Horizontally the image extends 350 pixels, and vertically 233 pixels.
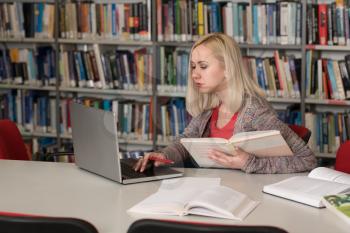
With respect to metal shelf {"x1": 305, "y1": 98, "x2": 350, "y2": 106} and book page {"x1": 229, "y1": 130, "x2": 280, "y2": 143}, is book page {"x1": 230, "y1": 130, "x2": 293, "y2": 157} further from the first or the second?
metal shelf {"x1": 305, "y1": 98, "x2": 350, "y2": 106}

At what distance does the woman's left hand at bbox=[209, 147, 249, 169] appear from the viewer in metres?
2.26

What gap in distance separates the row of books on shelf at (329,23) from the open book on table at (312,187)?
1774 millimetres

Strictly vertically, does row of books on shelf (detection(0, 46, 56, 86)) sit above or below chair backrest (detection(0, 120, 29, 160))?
above

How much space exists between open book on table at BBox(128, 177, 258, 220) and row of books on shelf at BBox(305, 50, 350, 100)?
200 centimetres

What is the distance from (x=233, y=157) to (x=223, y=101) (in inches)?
19.8

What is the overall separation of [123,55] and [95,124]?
2139mm

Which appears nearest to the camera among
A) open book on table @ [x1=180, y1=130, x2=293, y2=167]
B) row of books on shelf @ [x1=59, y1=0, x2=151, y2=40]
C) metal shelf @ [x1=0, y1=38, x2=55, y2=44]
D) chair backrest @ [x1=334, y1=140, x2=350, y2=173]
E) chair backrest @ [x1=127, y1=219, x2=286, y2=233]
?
chair backrest @ [x1=127, y1=219, x2=286, y2=233]

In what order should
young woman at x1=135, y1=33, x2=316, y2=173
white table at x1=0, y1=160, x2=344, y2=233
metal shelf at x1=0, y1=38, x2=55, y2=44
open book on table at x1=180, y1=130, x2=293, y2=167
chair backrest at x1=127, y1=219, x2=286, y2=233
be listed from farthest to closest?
metal shelf at x1=0, y1=38, x2=55, y2=44
young woman at x1=135, y1=33, x2=316, y2=173
open book on table at x1=180, y1=130, x2=293, y2=167
white table at x1=0, y1=160, x2=344, y2=233
chair backrest at x1=127, y1=219, x2=286, y2=233

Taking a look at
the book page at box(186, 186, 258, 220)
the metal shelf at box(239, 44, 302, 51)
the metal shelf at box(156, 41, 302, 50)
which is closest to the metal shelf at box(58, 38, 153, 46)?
the metal shelf at box(156, 41, 302, 50)

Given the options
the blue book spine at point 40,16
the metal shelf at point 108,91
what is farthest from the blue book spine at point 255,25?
the blue book spine at point 40,16

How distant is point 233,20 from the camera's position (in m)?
3.94

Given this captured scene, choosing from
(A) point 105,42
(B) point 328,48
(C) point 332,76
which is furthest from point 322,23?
(A) point 105,42

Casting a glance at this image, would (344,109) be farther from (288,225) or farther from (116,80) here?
(288,225)

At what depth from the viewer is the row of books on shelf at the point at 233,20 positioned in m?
3.82
